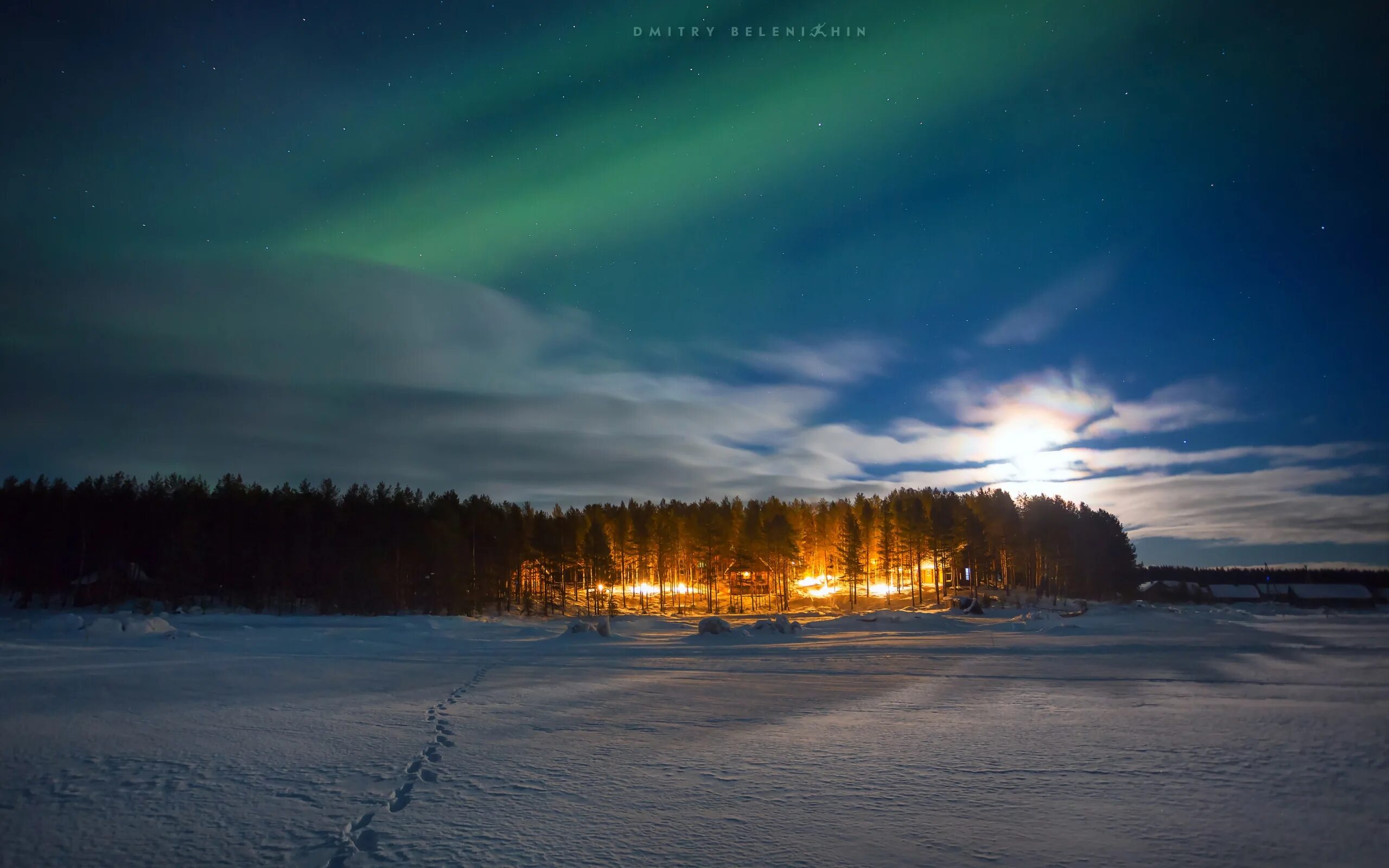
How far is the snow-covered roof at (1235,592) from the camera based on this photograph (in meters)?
97.1

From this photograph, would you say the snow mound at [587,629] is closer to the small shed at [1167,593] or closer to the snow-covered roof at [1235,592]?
the small shed at [1167,593]

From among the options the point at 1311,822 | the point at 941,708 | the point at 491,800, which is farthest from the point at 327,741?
the point at 1311,822

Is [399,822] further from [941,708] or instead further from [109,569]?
[109,569]

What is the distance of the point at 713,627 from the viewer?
3719 centimetres

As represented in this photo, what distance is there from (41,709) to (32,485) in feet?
263

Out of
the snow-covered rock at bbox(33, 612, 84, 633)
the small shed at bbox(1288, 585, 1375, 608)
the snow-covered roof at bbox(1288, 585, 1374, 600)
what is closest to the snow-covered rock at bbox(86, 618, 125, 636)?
the snow-covered rock at bbox(33, 612, 84, 633)

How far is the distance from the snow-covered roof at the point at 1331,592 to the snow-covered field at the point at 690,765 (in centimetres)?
9833

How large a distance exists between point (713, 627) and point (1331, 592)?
357ft

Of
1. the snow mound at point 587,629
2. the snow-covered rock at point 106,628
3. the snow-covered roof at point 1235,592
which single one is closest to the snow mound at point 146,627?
the snow-covered rock at point 106,628

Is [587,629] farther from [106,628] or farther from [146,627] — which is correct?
[106,628]

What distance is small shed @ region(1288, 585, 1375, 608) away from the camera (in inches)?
3460

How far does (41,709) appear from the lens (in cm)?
1220

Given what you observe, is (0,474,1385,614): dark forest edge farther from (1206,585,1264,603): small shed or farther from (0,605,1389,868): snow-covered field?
(0,605,1389,868): snow-covered field

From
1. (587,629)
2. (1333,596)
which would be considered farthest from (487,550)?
(1333,596)
